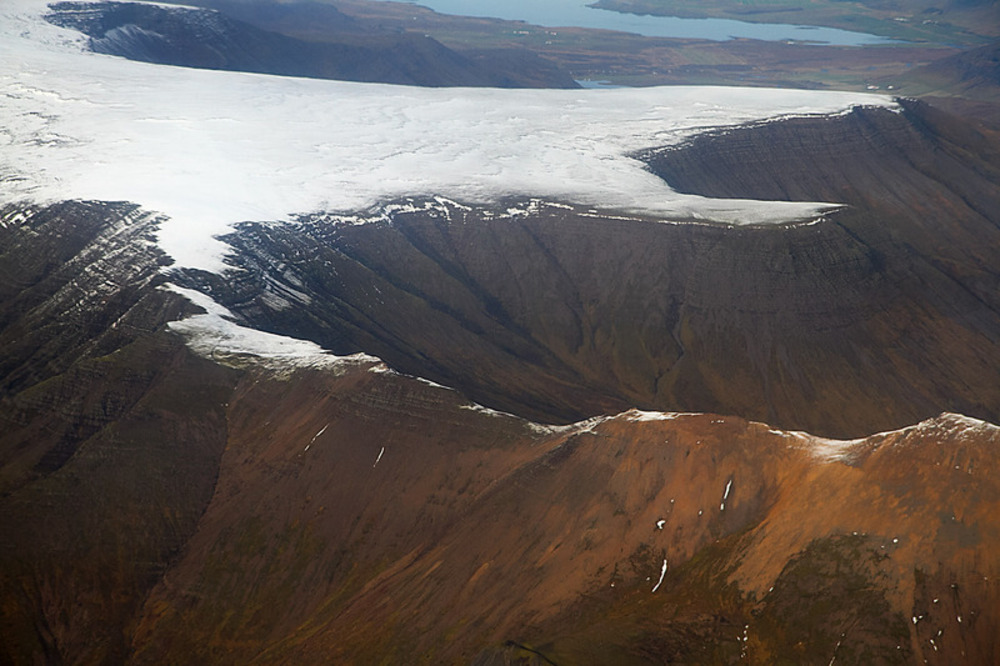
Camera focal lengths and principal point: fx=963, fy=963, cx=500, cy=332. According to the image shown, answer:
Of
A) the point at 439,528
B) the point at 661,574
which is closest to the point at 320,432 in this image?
the point at 439,528

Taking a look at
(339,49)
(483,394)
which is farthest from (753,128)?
(339,49)

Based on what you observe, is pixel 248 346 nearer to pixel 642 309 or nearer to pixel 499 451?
pixel 499 451

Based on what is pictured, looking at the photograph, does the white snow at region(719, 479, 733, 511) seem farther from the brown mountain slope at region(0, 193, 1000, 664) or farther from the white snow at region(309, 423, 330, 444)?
the white snow at region(309, 423, 330, 444)

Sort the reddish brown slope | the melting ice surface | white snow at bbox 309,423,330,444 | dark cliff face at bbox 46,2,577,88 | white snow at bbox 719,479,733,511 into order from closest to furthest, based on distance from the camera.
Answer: the reddish brown slope, white snow at bbox 719,479,733,511, white snow at bbox 309,423,330,444, the melting ice surface, dark cliff face at bbox 46,2,577,88

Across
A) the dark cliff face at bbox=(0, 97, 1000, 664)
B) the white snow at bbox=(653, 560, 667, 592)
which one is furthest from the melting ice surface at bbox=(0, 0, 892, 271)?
the white snow at bbox=(653, 560, 667, 592)

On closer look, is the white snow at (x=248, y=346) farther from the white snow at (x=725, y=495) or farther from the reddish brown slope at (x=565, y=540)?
the white snow at (x=725, y=495)

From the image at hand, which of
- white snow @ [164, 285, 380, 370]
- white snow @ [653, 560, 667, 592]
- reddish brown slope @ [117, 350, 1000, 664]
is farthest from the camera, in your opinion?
white snow @ [164, 285, 380, 370]
